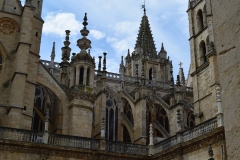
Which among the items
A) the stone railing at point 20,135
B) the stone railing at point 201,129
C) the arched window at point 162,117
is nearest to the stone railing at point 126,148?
the stone railing at point 201,129

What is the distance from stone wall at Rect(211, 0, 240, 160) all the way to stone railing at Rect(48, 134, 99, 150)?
51.5 feet

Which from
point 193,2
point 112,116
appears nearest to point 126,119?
point 112,116

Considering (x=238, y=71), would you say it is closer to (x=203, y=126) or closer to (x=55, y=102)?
(x=203, y=126)

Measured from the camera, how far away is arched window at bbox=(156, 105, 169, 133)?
32.6m

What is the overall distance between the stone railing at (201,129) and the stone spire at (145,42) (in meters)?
31.2

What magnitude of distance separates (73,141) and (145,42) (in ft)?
109

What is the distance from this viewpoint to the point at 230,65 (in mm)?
3744

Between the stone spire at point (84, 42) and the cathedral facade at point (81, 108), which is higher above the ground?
the stone spire at point (84, 42)

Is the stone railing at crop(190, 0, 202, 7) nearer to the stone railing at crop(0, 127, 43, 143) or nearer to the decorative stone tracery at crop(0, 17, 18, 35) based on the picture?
the decorative stone tracery at crop(0, 17, 18, 35)

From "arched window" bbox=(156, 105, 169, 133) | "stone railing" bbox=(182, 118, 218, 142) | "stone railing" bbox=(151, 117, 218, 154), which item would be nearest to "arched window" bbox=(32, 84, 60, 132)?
"stone railing" bbox=(151, 117, 218, 154)

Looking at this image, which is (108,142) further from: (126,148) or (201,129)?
(201,129)

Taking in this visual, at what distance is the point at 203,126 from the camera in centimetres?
1658

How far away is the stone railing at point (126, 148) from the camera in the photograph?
19.7 m

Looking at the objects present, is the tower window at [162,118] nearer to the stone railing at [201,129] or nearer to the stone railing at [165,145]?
the stone railing at [165,145]
